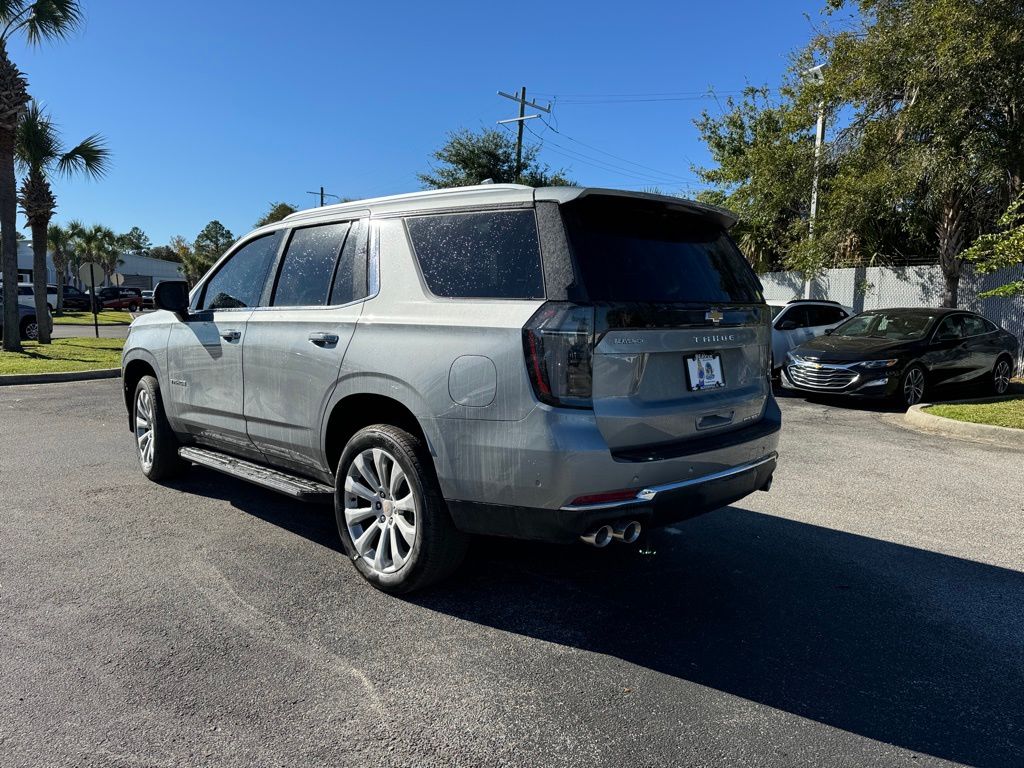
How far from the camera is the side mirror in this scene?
193 inches

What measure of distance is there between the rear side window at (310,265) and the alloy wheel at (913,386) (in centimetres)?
898

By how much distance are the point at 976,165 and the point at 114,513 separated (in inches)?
567

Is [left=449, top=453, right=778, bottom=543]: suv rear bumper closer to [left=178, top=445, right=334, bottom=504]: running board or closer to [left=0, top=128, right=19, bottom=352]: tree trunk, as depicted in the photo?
[left=178, top=445, right=334, bottom=504]: running board

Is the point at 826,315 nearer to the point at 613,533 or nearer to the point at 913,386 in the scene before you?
the point at 913,386

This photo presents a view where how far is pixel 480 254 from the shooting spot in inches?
133

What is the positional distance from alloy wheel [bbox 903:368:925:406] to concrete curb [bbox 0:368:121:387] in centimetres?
1341

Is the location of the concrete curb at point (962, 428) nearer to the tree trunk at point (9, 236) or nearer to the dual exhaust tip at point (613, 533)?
the dual exhaust tip at point (613, 533)

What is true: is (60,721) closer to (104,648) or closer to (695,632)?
(104,648)

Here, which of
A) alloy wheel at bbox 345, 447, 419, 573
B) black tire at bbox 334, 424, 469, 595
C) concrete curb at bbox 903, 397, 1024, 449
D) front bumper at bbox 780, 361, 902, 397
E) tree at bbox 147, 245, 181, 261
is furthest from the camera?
tree at bbox 147, 245, 181, 261

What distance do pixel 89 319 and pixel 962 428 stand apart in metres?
39.0

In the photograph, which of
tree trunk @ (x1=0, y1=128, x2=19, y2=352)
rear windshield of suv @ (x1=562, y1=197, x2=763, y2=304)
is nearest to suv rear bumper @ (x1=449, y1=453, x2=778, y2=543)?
rear windshield of suv @ (x1=562, y1=197, x2=763, y2=304)

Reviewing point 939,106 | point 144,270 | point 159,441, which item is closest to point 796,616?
point 159,441

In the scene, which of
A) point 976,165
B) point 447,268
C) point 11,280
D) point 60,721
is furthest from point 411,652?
point 11,280

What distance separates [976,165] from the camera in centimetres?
1287
